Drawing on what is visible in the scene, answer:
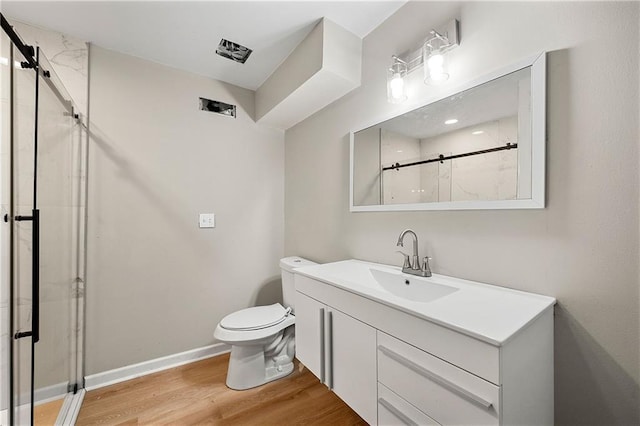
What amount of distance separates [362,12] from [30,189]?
185 centimetres

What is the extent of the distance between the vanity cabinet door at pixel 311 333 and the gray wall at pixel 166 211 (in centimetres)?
100

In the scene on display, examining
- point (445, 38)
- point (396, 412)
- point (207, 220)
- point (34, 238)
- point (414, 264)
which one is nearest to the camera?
point (396, 412)

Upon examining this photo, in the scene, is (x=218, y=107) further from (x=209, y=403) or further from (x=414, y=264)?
(x=209, y=403)

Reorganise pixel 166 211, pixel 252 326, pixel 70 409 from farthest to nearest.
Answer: pixel 166 211, pixel 252 326, pixel 70 409

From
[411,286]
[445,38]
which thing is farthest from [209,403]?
[445,38]

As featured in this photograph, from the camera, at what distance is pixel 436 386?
0.76 meters

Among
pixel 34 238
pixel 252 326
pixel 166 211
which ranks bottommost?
pixel 252 326

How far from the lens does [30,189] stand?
1.10 metres

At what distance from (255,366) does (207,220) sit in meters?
1.14

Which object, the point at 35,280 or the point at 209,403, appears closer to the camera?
the point at 35,280

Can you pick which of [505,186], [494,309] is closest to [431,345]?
[494,309]

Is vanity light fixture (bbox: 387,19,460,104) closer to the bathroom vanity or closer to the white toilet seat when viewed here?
the bathroom vanity

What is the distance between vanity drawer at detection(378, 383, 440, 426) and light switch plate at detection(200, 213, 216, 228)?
1691mm

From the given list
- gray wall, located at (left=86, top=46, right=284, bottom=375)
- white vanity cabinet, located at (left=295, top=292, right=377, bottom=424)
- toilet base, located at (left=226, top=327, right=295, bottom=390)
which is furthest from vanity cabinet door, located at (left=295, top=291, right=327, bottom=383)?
gray wall, located at (left=86, top=46, right=284, bottom=375)
